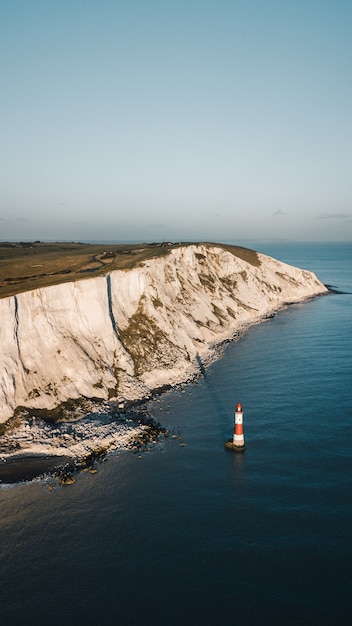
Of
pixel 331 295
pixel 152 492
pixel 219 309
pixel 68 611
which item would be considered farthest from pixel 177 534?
pixel 331 295

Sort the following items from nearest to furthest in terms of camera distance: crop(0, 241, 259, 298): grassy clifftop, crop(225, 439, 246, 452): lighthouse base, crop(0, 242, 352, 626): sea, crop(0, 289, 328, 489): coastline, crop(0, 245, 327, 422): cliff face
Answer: crop(0, 242, 352, 626): sea < crop(0, 289, 328, 489): coastline < crop(225, 439, 246, 452): lighthouse base < crop(0, 245, 327, 422): cliff face < crop(0, 241, 259, 298): grassy clifftop

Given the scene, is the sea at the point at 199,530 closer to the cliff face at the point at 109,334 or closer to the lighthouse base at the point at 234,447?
the lighthouse base at the point at 234,447

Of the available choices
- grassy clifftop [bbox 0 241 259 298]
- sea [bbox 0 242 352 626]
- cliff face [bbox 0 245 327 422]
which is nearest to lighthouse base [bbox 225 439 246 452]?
sea [bbox 0 242 352 626]

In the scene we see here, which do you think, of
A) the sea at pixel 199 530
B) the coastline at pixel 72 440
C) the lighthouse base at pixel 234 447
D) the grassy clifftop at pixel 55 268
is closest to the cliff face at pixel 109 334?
the grassy clifftop at pixel 55 268

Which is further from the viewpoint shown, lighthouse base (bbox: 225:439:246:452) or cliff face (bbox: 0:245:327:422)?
cliff face (bbox: 0:245:327:422)

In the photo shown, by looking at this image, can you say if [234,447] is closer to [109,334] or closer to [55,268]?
[109,334]

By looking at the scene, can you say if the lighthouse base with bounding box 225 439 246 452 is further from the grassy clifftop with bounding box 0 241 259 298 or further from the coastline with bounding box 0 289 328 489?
the grassy clifftop with bounding box 0 241 259 298

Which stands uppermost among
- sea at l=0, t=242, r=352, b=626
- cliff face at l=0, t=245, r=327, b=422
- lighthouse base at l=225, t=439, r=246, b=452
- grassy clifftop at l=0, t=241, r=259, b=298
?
grassy clifftop at l=0, t=241, r=259, b=298

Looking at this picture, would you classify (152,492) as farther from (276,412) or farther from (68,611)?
(276,412)
